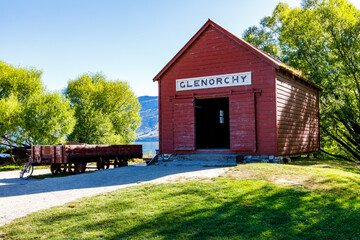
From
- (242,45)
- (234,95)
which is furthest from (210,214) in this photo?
(242,45)

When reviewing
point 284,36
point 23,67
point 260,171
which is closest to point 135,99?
point 23,67

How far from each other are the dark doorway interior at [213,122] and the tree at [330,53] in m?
6.17

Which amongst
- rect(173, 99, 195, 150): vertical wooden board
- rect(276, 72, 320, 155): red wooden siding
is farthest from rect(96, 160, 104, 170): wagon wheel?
rect(276, 72, 320, 155): red wooden siding

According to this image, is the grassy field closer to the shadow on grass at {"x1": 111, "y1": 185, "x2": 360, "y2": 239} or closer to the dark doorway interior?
the shadow on grass at {"x1": 111, "y1": 185, "x2": 360, "y2": 239}

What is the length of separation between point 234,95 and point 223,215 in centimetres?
970

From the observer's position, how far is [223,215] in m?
6.66

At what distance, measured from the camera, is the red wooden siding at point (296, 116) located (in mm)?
15462

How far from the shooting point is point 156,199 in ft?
26.1

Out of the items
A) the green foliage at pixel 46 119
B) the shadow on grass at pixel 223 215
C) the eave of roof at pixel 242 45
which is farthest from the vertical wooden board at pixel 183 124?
the green foliage at pixel 46 119

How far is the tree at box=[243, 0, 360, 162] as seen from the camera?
2042 centimetres

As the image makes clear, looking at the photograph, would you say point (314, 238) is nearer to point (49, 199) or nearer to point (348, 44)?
point (49, 199)

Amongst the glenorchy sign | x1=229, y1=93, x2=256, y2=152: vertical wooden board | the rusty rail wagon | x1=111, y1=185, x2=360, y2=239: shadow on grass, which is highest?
the glenorchy sign

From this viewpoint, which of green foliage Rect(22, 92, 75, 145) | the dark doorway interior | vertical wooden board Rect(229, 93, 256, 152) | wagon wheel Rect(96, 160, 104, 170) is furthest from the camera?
green foliage Rect(22, 92, 75, 145)

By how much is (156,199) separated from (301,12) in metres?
19.1
